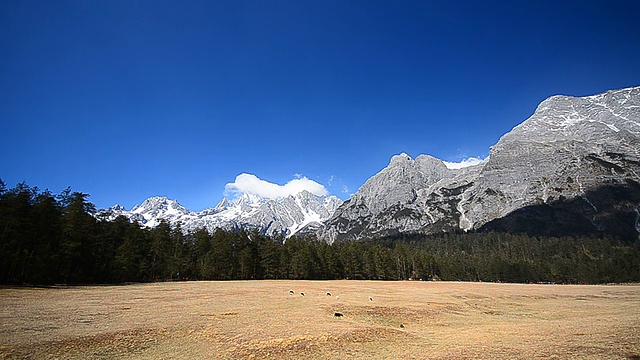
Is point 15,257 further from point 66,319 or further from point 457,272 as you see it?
point 457,272

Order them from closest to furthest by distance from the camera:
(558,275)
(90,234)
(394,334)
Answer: (394,334) < (90,234) < (558,275)

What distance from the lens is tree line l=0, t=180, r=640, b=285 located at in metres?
49.5

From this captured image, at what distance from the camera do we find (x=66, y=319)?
20.4m

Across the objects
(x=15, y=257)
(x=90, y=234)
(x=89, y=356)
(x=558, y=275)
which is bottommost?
(x=558, y=275)

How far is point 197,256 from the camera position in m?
94.1

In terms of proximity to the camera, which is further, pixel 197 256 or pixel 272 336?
pixel 197 256

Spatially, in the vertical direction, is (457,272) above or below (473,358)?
below

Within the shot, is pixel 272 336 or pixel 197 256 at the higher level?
pixel 197 256

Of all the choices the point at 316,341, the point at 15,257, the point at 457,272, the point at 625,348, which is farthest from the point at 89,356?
the point at 457,272

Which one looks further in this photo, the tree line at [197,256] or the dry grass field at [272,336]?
the tree line at [197,256]

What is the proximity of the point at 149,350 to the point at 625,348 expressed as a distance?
2380 centimetres

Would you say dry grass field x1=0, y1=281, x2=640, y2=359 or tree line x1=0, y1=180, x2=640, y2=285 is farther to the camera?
tree line x1=0, y1=180, x2=640, y2=285

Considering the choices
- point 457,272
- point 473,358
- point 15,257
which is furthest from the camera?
point 457,272

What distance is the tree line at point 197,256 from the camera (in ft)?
163
